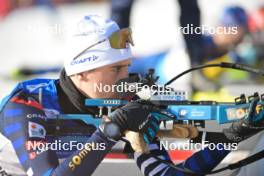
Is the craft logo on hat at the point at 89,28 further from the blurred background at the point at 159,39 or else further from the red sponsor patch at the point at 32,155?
the blurred background at the point at 159,39

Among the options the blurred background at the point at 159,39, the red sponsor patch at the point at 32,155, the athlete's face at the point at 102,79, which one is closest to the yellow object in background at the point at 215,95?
the blurred background at the point at 159,39

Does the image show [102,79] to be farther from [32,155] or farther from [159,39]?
[159,39]

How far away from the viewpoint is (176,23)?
2668mm

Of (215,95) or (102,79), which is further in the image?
(215,95)

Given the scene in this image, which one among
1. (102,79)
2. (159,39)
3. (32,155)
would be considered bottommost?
(32,155)

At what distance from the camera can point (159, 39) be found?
2.81 meters

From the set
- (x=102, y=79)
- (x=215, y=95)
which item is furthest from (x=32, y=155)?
(x=215, y=95)

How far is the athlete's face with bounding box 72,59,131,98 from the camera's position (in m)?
1.16

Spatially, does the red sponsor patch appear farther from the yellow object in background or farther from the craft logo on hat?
the yellow object in background

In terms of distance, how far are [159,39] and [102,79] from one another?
65.0 inches

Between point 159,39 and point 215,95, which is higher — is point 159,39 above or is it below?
above

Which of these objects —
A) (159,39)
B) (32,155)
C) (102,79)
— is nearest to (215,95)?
(159,39)

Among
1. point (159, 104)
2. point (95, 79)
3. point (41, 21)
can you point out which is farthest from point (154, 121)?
point (41, 21)

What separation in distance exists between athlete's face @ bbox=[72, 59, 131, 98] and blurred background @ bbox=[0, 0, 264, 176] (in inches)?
53.0
